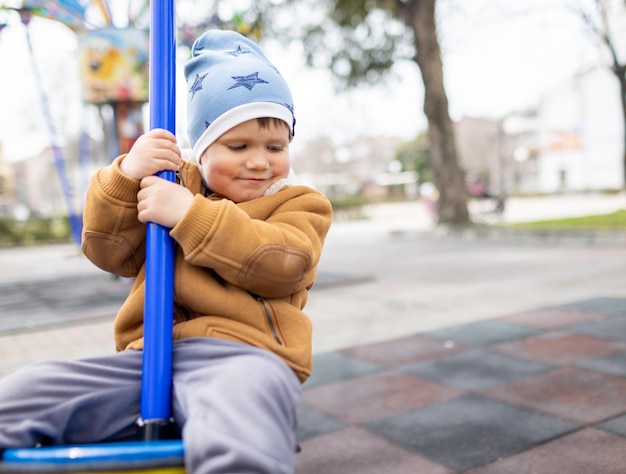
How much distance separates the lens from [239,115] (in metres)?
1.34

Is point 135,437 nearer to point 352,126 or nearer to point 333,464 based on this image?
point 333,464

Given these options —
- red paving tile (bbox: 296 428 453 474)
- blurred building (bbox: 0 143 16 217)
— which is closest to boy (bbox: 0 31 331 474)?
red paving tile (bbox: 296 428 453 474)

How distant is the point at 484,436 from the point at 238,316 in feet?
4.77

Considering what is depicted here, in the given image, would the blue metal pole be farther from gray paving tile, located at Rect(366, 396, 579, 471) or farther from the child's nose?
gray paving tile, located at Rect(366, 396, 579, 471)

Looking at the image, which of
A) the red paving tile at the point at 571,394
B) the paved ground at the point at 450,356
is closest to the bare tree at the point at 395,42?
the paved ground at the point at 450,356

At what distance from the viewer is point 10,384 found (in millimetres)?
1171

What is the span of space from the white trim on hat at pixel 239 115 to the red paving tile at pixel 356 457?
4.16 ft

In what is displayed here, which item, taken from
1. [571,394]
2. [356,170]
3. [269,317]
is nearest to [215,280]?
[269,317]

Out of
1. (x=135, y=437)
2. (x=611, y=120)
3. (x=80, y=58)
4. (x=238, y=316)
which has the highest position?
(x=611, y=120)

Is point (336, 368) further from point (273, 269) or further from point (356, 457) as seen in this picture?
point (273, 269)

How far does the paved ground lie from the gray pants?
3.60ft

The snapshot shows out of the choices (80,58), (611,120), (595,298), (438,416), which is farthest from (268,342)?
(611,120)

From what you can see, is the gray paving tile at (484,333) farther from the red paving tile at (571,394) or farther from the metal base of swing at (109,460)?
the metal base of swing at (109,460)

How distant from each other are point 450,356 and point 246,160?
250cm
